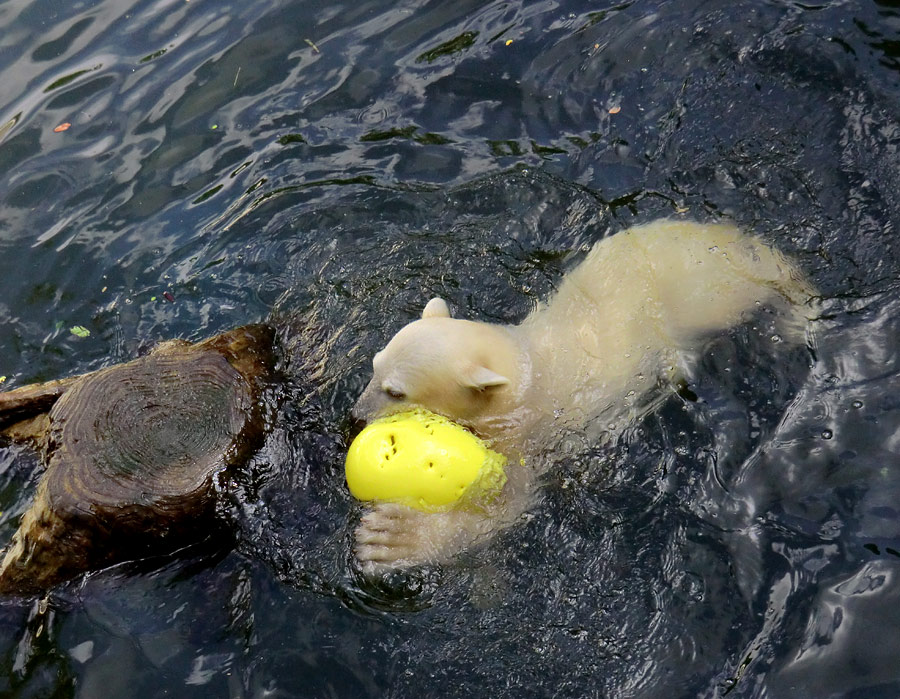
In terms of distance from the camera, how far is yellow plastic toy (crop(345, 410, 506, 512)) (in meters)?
4.21

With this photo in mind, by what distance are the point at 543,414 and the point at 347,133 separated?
3490 mm

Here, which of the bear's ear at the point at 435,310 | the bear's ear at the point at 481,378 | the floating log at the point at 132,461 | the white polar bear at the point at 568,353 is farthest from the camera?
the bear's ear at the point at 435,310

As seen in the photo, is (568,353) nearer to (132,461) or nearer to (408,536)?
(408,536)

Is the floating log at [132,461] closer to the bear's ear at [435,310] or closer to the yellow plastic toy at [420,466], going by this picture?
the yellow plastic toy at [420,466]

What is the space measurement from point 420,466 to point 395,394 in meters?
0.90

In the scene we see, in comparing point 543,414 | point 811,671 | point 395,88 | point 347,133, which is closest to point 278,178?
point 347,133

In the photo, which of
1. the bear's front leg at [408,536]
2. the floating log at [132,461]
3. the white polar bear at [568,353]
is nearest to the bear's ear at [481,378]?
the white polar bear at [568,353]

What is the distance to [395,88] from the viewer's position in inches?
296

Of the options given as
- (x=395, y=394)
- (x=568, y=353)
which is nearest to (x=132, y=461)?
(x=395, y=394)

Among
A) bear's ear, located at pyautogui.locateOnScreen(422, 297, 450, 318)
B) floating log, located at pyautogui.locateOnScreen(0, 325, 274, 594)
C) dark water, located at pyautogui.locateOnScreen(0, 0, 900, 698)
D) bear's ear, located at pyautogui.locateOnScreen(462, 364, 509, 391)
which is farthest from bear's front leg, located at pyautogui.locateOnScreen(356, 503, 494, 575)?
bear's ear, located at pyautogui.locateOnScreen(422, 297, 450, 318)

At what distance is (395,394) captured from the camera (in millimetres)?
5031

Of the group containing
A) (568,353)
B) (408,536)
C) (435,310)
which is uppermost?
(435,310)

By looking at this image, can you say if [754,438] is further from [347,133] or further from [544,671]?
[347,133]

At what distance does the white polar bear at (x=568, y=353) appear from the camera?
14.9ft
